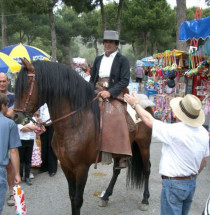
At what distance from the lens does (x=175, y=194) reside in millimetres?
2088

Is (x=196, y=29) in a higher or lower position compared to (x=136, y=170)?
higher

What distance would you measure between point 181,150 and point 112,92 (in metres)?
1.25

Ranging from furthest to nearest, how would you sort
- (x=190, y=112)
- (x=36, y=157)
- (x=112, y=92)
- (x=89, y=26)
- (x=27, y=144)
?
(x=89, y=26) < (x=36, y=157) < (x=27, y=144) < (x=112, y=92) < (x=190, y=112)

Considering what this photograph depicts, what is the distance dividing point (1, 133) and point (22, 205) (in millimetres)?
825

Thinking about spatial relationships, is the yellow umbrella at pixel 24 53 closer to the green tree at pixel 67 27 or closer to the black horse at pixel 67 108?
the black horse at pixel 67 108

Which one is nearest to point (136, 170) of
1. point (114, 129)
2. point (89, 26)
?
point (114, 129)

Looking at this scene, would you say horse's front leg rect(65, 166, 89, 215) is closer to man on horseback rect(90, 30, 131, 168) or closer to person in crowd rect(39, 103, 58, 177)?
man on horseback rect(90, 30, 131, 168)

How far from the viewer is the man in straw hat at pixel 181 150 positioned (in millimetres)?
2010

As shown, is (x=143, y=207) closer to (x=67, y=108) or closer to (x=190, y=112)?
(x=67, y=108)

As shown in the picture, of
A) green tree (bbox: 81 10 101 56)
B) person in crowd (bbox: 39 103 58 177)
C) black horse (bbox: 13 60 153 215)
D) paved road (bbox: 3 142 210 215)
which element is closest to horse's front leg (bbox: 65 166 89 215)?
black horse (bbox: 13 60 153 215)

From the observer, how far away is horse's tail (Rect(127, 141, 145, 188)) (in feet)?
13.0

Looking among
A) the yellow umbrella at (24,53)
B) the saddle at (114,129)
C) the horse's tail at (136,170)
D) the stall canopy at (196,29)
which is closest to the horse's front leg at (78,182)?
the saddle at (114,129)

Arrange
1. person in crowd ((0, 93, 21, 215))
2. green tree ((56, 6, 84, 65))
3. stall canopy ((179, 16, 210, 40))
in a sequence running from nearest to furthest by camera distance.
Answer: person in crowd ((0, 93, 21, 215))
stall canopy ((179, 16, 210, 40))
green tree ((56, 6, 84, 65))

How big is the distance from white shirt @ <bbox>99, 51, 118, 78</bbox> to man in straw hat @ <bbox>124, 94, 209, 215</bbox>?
1.30 metres
